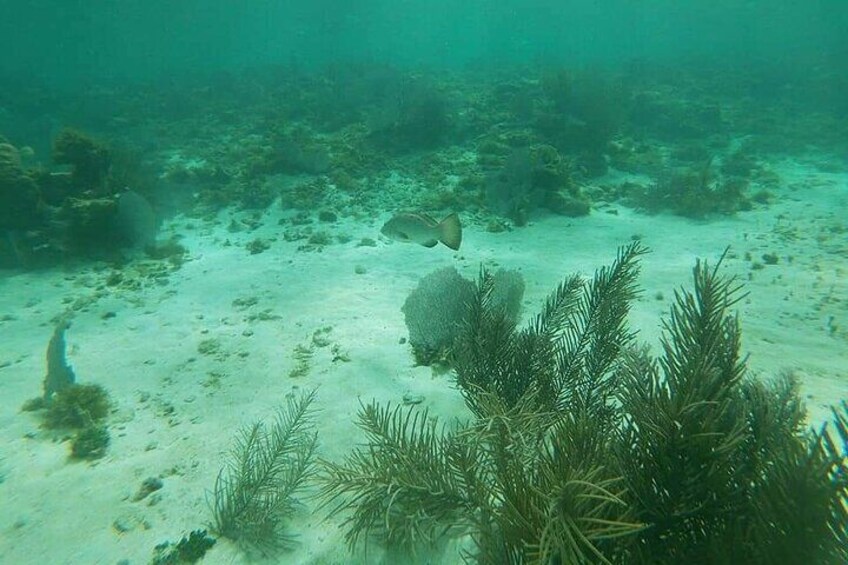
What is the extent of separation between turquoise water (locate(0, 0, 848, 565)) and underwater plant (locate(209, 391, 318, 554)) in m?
0.02

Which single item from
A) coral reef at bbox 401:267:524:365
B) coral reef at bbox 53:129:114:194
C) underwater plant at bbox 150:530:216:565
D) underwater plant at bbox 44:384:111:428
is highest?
coral reef at bbox 53:129:114:194

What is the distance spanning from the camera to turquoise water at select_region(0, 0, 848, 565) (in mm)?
2137

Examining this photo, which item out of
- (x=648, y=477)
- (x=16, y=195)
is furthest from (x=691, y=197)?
(x=16, y=195)

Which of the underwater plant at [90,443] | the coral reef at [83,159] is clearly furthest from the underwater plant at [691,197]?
the coral reef at [83,159]

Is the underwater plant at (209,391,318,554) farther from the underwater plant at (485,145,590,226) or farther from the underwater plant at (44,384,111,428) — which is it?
the underwater plant at (485,145,590,226)

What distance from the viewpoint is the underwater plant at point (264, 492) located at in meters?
3.39

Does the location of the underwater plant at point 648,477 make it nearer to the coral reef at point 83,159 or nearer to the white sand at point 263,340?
the white sand at point 263,340

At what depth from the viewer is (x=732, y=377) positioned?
2.49m

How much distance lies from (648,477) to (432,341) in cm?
354

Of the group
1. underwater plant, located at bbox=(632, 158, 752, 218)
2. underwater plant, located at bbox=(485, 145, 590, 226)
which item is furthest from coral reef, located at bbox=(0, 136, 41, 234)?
underwater plant, located at bbox=(632, 158, 752, 218)

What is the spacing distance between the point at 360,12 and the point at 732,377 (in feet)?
393

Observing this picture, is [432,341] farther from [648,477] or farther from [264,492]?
[648,477]

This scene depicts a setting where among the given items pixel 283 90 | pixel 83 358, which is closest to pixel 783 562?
pixel 83 358

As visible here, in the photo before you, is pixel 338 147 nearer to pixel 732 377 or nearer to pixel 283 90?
pixel 283 90
